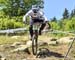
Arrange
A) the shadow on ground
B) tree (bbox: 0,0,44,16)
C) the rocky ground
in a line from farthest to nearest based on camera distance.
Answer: tree (bbox: 0,0,44,16) → the shadow on ground → the rocky ground

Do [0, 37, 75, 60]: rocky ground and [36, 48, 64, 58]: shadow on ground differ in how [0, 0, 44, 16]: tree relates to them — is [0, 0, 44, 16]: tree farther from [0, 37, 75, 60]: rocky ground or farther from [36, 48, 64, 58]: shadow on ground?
[36, 48, 64, 58]: shadow on ground

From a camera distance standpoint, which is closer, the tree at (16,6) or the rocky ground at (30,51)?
the rocky ground at (30,51)

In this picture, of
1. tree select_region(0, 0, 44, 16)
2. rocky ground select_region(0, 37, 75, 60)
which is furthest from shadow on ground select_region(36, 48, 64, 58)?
tree select_region(0, 0, 44, 16)

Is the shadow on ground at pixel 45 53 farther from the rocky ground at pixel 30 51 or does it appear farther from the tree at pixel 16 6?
the tree at pixel 16 6

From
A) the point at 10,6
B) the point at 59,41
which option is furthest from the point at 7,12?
the point at 59,41

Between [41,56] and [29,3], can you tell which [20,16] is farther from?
[41,56]

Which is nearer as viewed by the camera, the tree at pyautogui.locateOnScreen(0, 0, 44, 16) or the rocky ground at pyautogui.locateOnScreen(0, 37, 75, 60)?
the rocky ground at pyautogui.locateOnScreen(0, 37, 75, 60)

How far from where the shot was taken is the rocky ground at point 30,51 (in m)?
13.3

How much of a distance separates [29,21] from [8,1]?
178 ft

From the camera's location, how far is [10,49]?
14.5 meters

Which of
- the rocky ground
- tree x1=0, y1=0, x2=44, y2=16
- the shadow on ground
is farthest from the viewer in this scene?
tree x1=0, y1=0, x2=44, y2=16

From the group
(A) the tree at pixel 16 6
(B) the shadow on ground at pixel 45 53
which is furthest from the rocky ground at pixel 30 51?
(A) the tree at pixel 16 6

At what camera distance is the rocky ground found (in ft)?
43.7

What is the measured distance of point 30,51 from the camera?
14.2 m
